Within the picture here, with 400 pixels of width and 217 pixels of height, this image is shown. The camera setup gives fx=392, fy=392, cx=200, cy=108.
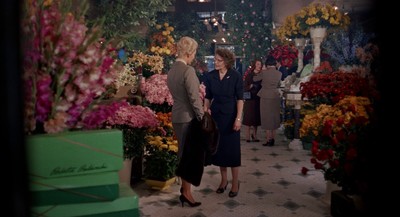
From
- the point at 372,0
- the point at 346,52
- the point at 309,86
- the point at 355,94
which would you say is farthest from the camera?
the point at 346,52

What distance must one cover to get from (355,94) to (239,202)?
5.21 ft

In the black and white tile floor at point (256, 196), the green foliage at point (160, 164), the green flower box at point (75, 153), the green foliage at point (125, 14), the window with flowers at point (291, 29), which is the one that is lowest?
the black and white tile floor at point (256, 196)

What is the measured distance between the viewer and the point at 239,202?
13.5 ft

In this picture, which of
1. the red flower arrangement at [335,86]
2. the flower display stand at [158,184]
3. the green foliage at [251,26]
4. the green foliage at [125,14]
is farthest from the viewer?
the green foliage at [251,26]

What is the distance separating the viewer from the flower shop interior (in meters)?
0.81

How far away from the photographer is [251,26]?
15.3 m

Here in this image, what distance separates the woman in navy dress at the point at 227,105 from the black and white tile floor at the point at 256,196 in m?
0.31

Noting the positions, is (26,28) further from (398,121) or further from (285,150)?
(285,150)

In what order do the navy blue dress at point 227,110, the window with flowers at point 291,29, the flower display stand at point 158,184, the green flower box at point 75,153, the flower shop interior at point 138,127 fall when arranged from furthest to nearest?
1. the window with flowers at point 291,29
2. the flower display stand at point 158,184
3. the navy blue dress at point 227,110
4. the green flower box at point 75,153
5. the flower shop interior at point 138,127

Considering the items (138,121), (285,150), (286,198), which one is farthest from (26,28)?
(285,150)

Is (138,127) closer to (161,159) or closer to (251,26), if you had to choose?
(161,159)

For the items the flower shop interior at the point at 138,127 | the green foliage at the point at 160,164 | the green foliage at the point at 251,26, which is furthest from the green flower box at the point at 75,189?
the green foliage at the point at 251,26

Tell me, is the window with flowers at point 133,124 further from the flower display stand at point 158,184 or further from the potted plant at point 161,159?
the flower display stand at point 158,184

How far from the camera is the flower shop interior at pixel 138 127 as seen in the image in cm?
81
